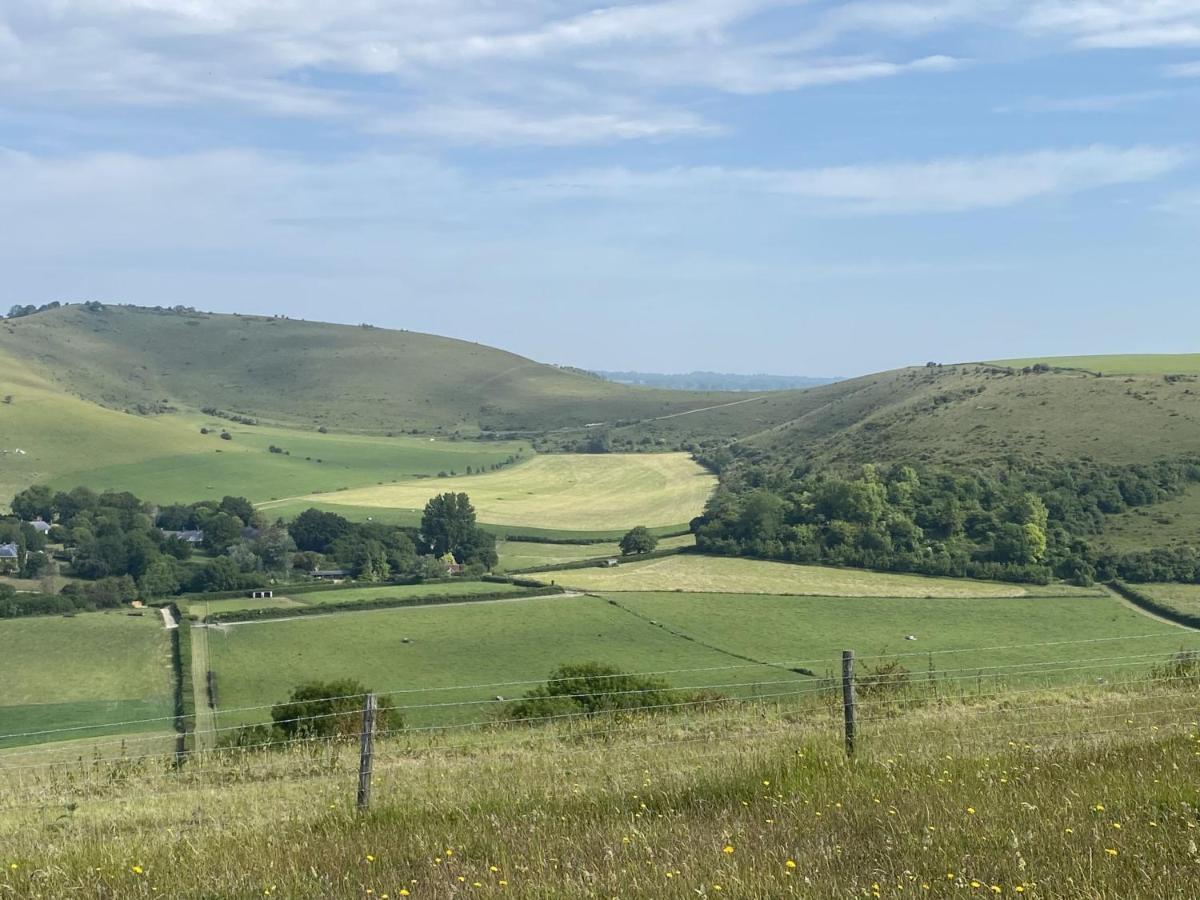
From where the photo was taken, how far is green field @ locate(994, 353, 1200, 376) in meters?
138

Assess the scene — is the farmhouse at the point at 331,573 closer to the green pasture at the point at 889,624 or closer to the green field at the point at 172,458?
the green pasture at the point at 889,624

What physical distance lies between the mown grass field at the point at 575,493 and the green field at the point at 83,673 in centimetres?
5158

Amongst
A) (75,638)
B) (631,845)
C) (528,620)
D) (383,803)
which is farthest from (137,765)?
(75,638)

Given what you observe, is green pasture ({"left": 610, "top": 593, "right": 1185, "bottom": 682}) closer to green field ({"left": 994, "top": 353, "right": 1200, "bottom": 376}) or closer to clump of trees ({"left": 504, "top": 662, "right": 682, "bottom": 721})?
clump of trees ({"left": 504, "top": 662, "right": 682, "bottom": 721})

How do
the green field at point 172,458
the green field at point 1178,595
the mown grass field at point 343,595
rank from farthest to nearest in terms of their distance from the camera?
1. the green field at point 172,458
2. the mown grass field at point 343,595
3. the green field at point 1178,595

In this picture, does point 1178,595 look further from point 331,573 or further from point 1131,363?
point 1131,363

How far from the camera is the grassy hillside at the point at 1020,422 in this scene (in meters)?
108

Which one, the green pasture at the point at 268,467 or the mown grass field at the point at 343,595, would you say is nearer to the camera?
the mown grass field at the point at 343,595

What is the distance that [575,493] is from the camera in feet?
474

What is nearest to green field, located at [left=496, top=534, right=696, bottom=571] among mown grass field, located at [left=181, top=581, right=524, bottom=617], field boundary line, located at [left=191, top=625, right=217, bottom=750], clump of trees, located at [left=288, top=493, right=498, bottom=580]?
clump of trees, located at [left=288, top=493, right=498, bottom=580]

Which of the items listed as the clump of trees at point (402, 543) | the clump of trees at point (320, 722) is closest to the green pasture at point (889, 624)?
the clump of trees at point (402, 543)

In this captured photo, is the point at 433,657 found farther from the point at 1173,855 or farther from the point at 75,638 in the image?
the point at 1173,855

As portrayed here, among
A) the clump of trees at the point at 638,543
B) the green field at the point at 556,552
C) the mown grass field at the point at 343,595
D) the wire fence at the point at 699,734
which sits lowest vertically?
the mown grass field at the point at 343,595

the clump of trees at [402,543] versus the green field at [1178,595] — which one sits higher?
the clump of trees at [402,543]
